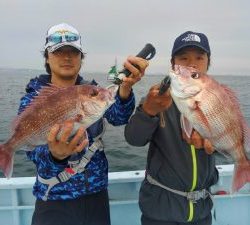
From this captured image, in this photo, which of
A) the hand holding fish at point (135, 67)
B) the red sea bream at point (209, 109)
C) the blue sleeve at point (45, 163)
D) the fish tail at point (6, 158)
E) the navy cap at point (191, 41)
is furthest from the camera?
the navy cap at point (191, 41)

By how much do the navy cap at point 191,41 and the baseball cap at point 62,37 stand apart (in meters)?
1.00

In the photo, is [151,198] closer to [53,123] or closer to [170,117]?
[170,117]

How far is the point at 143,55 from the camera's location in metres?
3.22

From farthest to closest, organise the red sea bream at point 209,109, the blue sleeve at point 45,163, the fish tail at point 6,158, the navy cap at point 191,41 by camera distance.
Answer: the navy cap at point 191,41, the blue sleeve at point 45,163, the fish tail at point 6,158, the red sea bream at point 209,109

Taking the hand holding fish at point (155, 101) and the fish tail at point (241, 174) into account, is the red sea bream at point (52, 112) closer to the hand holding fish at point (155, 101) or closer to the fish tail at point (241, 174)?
the hand holding fish at point (155, 101)

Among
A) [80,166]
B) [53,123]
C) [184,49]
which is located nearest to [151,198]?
[80,166]

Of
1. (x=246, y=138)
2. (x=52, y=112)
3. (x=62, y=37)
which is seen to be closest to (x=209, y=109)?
(x=246, y=138)

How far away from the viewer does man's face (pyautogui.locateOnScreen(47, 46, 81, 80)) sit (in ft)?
11.7

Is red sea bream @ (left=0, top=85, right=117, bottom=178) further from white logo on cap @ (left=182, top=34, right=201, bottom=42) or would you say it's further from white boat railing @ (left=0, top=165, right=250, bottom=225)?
white boat railing @ (left=0, top=165, right=250, bottom=225)

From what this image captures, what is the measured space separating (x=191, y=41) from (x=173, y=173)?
4.35 feet

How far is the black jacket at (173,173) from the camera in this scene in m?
3.49

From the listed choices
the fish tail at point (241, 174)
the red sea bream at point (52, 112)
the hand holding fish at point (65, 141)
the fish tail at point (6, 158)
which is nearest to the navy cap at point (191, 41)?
the red sea bream at point (52, 112)

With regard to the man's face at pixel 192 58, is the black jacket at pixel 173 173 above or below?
below

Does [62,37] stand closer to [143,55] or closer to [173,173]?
[143,55]
